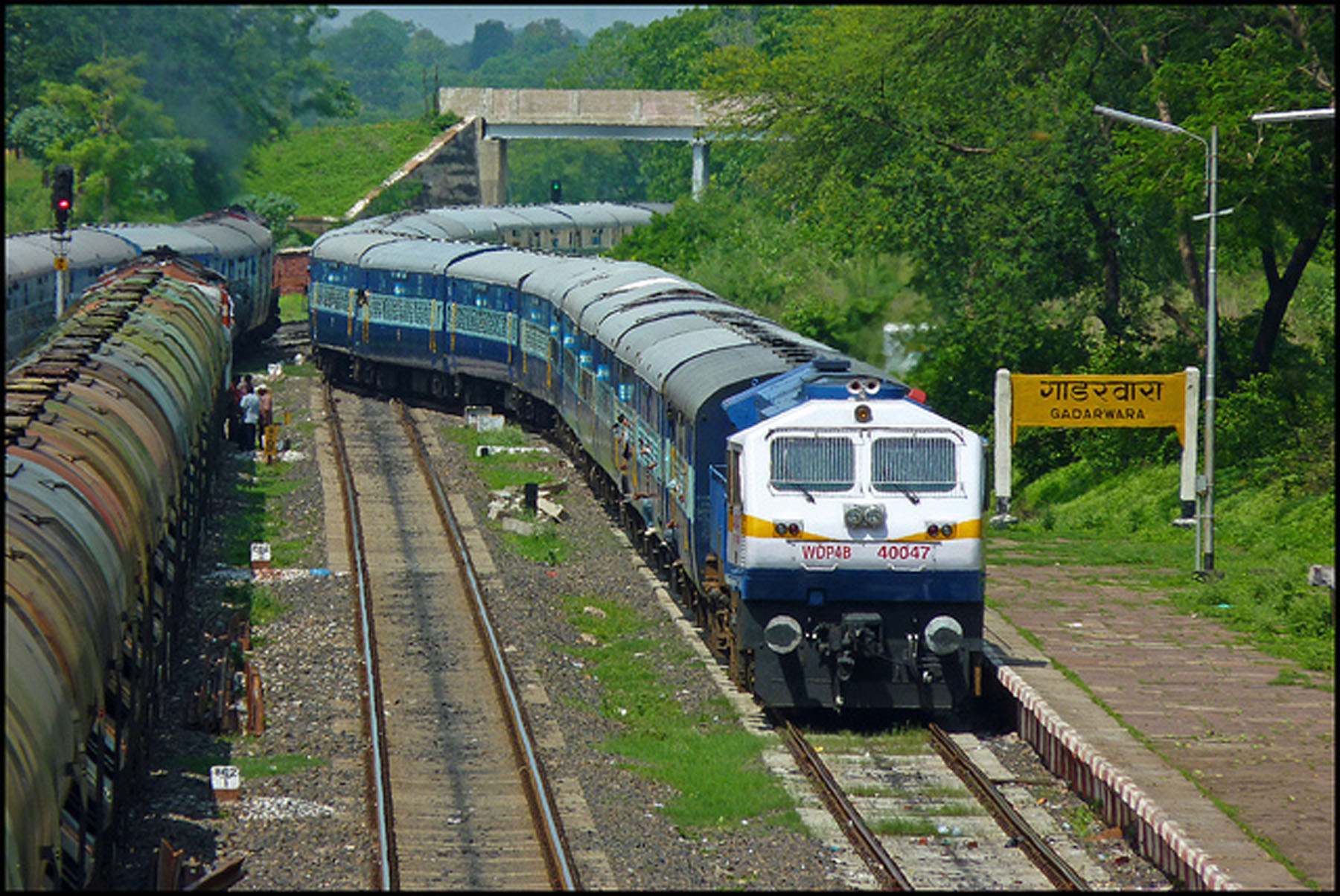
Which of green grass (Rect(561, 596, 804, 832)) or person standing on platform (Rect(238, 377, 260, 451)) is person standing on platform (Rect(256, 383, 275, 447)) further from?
green grass (Rect(561, 596, 804, 832))

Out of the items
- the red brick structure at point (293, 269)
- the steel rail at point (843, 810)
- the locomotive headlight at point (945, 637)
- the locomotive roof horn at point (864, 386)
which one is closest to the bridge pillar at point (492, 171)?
the red brick structure at point (293, 269)

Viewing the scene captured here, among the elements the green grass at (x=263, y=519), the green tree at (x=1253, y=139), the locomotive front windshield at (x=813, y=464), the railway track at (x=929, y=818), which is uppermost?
the green tree at (x=1253, y=139)

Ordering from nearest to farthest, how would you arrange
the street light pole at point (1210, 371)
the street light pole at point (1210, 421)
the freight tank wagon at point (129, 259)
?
the street light pole at point (1210, 371) → the street light pole at point (1210, 421) → the freight tank wagon at point (129, 259)

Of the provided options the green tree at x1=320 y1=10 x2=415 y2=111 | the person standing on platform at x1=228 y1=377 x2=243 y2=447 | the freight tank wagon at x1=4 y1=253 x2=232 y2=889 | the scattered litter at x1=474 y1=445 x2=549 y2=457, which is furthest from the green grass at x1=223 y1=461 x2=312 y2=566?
the green tree at x1=320 y1=10 x2=415 y2=111

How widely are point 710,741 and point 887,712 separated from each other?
2399 millimetres

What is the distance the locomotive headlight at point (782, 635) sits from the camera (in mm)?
17000

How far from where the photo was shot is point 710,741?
17109mm

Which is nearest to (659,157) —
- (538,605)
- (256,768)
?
(538,605)

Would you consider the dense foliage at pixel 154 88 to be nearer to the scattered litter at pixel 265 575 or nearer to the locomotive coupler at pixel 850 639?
the scattered litter at pixel 265 575

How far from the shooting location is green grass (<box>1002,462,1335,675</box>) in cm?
2050

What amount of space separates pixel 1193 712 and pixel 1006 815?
3.15 meters

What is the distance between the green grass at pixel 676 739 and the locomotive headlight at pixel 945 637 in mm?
1971

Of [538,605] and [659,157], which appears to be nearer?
[538,605]

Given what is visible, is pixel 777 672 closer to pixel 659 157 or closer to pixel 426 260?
pixel 426 260
